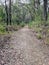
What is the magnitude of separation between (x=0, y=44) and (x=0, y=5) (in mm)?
15217

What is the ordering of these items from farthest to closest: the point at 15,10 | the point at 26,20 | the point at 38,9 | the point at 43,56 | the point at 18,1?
the point at 26,20 → the point at 15,10 → the point at 18,1 → the point at 38,9 → the point at 43,56

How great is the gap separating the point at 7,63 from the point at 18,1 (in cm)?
3320

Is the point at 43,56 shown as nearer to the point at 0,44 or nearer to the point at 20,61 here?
the point at 20,61

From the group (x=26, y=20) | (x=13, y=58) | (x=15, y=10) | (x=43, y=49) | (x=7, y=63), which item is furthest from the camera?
(x=26, y=20)

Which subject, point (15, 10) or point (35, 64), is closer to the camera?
point (35, 64)

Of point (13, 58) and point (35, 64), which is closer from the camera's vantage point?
point (35, 64)

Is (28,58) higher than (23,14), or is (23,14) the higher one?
(28,58)

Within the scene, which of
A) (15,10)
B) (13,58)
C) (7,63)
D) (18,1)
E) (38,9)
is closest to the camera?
(7,63)

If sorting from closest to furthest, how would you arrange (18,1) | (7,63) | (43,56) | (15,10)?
(7,63) < (43,56) < (18,1) < (15,10)

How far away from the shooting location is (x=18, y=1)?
38.3 m

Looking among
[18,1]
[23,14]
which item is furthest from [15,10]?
[23,14]

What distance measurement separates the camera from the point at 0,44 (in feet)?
27.5

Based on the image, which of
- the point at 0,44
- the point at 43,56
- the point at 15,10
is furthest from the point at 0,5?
the point at 15,10

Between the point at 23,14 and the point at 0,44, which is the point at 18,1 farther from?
the point at 0,44
